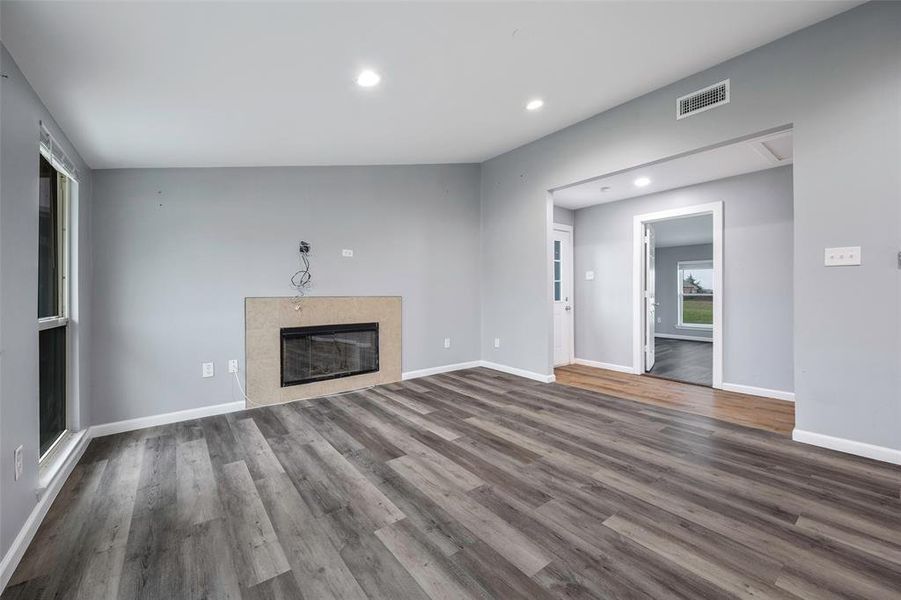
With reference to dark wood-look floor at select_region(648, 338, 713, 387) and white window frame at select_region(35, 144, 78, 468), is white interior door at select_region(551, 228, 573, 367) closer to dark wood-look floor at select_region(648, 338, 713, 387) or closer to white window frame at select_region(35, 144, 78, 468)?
dark wood-look floor at select_region(648, 338, 713, 387)

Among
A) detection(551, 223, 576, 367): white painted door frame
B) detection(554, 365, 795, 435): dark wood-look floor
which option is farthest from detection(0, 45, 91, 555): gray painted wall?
detection(551, 223, 576, 367): white painted door frame

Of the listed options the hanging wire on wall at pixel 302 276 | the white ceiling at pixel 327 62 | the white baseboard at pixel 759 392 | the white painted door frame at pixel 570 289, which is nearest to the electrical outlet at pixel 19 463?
the white ceiling at pixel 327 62

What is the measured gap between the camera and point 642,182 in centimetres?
435

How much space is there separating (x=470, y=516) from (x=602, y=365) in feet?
13.5

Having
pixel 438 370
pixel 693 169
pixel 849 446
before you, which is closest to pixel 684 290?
pixel 693 169

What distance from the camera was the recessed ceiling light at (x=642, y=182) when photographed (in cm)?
424

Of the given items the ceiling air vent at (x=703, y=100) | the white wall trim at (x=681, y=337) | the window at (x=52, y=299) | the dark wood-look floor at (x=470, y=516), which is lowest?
the dark wood-look floor at (x=470, y=516)

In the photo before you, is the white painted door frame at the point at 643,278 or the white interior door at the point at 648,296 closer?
the white painted door frame at the point at 643,278

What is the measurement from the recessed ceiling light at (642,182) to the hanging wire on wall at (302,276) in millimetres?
3777

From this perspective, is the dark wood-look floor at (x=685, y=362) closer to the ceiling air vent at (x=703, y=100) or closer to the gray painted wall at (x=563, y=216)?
the gray painted wall at (x=563, y=216)

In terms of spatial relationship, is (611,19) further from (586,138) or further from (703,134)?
(586,138)

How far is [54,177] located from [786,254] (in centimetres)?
632

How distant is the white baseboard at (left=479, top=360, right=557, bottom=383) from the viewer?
171 inches

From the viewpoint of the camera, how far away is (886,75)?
2238 millimetres
